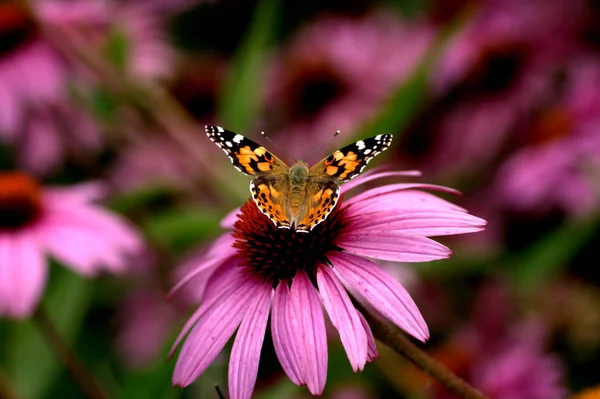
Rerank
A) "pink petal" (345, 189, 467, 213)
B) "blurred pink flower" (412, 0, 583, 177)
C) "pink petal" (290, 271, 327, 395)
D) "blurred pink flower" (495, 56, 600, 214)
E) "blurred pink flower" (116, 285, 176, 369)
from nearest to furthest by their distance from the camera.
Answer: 1. "pink petal" (290, 271, 327, 395)
2. "pink petal" (345, 189, 467, 213)
3. "blurred pink flower" (495, 56, 600, 214)
4. "blurred pink flower" (412, 0, 583, 177)
5. "blurred pink flower" (116, 285, 176, 369)

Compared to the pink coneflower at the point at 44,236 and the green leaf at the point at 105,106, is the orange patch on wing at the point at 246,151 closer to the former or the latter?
the pink coneflower at the point at 44,236

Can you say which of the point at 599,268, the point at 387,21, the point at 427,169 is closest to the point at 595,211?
the point at 599,268

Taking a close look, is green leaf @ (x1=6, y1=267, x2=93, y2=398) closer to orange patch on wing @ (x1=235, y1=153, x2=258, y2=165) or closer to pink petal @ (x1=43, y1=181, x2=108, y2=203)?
pink petal @ (x1=43, y1=181, x2=108, y2=203)

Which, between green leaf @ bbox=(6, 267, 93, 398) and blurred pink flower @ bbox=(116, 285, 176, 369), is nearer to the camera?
green leaf @ bbox=(6, 267, 93, 398)

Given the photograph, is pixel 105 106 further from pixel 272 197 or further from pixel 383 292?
pixel 383 292

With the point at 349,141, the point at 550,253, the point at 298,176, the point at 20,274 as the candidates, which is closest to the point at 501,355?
the point at 550,253

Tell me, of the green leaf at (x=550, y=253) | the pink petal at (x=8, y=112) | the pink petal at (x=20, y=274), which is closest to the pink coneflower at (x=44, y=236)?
the pink petal at (x=20, y=274)

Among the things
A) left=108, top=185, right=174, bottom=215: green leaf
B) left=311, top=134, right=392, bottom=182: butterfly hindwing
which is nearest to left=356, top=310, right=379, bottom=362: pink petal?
left=311, top=134, right=392, bottom=182: butterfly hindwing

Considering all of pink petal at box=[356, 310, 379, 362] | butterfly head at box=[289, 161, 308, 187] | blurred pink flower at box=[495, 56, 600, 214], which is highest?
butterfly head at box=[289, 161, 308, 187]
